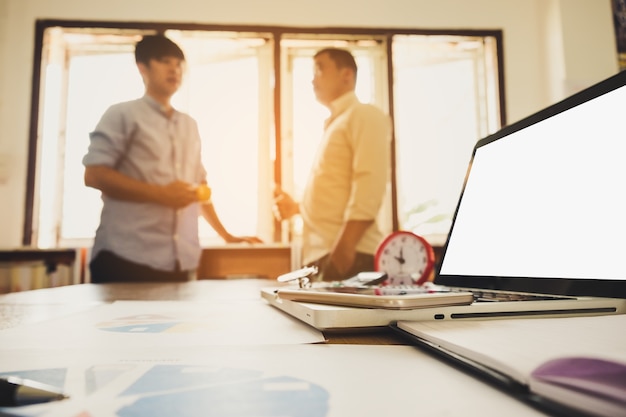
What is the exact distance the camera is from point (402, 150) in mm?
3029

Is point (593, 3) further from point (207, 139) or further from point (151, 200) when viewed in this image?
point (151, 200)

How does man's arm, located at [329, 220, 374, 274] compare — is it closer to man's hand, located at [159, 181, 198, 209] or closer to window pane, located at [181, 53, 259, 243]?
window pane, located at [181, 53, 259, 243]

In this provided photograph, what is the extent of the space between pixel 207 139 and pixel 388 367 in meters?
2.80

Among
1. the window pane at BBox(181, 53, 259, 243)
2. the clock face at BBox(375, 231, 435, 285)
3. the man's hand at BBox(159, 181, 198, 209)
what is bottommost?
the clock face at BBox(375, 231, 435, 285)

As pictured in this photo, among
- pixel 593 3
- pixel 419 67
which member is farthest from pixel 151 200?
pixel 593 3

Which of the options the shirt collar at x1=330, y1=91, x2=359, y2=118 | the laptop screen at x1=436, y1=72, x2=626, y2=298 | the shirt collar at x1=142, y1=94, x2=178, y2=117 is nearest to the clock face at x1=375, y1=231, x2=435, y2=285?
the laptop screen at x1=436, y1=72, x2=626, y2=298

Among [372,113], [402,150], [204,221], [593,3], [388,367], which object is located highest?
[593,3]

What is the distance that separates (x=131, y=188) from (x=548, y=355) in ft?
8.52

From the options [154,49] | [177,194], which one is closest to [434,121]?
[177,194]

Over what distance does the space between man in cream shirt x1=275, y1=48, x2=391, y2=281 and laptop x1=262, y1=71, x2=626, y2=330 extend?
6.78ft

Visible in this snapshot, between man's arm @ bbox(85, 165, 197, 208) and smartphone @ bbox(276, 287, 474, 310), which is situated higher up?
man's arm @ bbox(85, 165, 197, 208)

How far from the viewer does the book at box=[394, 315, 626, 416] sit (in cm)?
19

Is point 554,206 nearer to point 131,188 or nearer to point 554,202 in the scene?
point 554,202

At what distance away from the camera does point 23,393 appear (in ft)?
0.73
